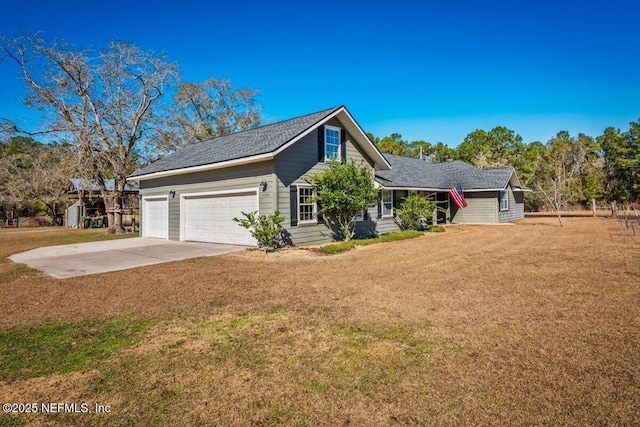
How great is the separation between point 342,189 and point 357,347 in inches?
366

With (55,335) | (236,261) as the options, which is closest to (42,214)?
(236,261)

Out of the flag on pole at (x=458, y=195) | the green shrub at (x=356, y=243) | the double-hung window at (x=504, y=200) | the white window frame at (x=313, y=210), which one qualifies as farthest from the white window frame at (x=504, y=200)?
the white window frame at (x=313, y=210)

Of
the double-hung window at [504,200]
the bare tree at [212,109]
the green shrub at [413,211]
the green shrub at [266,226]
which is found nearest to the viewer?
the green shrub at [266,226]

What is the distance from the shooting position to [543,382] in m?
3.11

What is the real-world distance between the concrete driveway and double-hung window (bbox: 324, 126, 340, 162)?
5.07 m

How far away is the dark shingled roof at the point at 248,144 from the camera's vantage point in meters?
12.5

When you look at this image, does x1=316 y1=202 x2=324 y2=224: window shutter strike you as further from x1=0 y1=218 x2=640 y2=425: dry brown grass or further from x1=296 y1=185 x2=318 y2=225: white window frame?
x1=0 y1=218 x2=640 y2=425: dry brown grass

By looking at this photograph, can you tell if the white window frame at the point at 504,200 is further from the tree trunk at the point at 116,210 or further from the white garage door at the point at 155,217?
the tree trunk at the point at 116,210

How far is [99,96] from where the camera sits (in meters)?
21.1

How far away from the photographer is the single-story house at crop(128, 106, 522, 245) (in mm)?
12398

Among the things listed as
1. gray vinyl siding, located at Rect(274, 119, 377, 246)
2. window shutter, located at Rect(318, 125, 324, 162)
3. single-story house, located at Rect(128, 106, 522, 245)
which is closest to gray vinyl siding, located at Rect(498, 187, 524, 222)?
single-story house, located at Rect(128, 106, 522, 245)

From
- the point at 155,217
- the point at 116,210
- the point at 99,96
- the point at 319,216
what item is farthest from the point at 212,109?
the point at 319,216

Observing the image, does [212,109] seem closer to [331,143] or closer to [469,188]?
[331,143]

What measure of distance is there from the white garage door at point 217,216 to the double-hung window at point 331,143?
3518 mm
